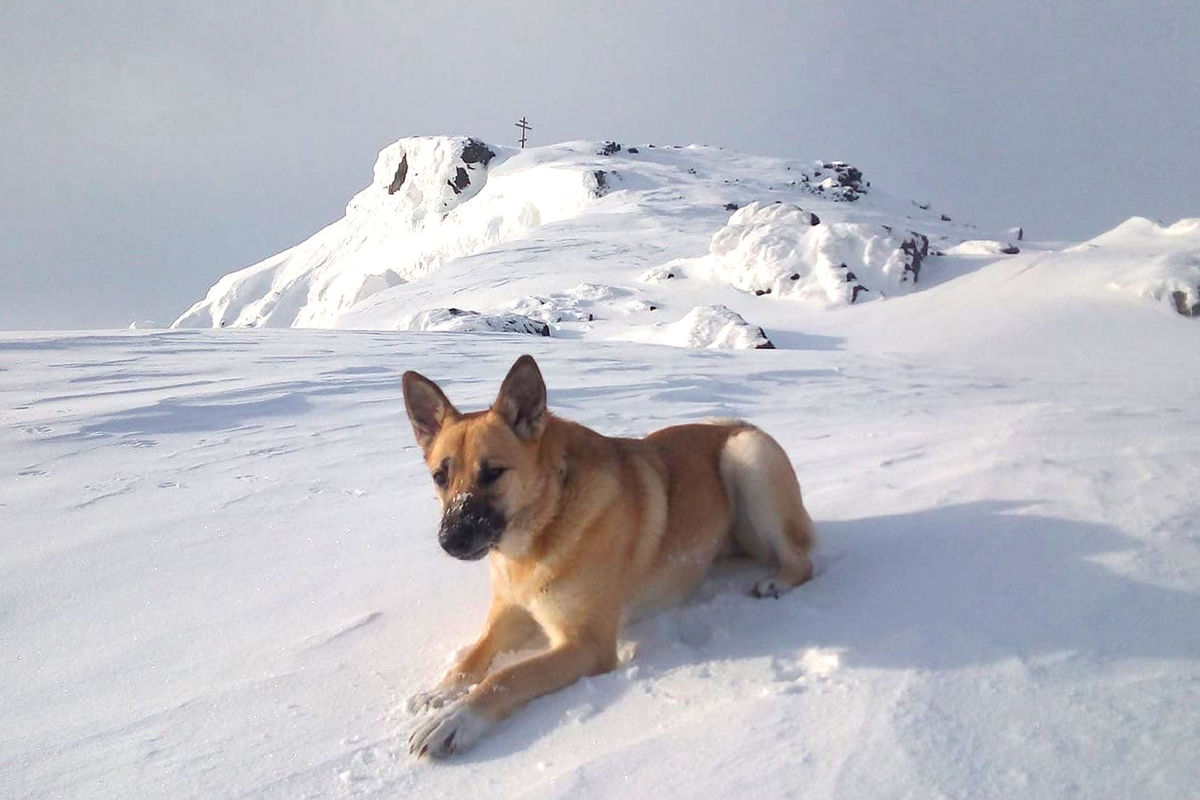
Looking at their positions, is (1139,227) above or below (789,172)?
below

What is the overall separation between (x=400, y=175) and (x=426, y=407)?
183ft

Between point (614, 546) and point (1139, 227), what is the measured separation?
795 inches

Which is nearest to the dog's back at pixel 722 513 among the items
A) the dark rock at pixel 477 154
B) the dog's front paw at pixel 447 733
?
the dog's front paw at pixel 447 733

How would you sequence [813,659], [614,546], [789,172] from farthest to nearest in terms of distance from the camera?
[789,172], [614,546], [813,659]

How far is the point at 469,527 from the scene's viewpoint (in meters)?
2.60

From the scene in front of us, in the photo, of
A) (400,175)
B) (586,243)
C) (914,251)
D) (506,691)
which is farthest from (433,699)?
(400,175)

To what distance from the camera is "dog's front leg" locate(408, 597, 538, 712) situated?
2467 millimetres

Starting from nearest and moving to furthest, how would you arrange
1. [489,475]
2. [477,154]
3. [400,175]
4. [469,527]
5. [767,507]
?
1. [469,527]
2. [489,475]
3. [767,507]
4. [477,154]
5. [400,175]

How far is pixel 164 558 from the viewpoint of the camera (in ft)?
A: 12.3

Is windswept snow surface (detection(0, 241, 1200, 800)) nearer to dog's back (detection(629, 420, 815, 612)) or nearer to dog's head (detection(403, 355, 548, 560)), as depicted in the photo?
dog's back (detection(629, 420, 815, 612))

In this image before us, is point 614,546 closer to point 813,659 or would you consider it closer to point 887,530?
point 813,659

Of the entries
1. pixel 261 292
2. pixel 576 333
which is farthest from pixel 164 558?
pixel 261 292

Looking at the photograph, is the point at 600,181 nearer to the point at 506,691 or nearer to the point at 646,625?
the point at 646,625

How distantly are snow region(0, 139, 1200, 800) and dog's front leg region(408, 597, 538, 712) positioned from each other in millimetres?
102
